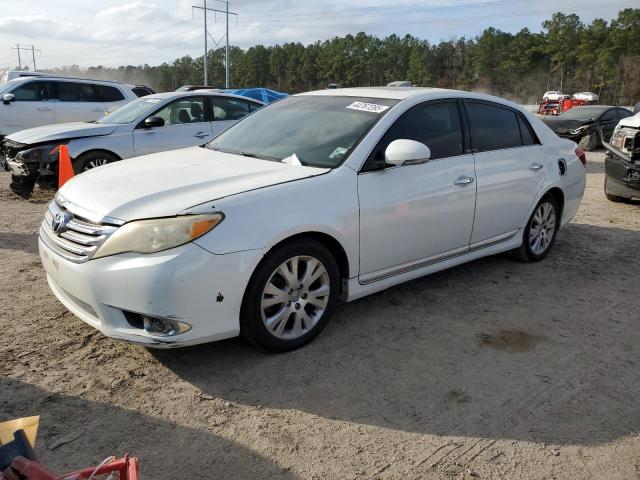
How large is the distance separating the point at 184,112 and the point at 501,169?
5371mm

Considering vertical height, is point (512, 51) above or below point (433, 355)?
above

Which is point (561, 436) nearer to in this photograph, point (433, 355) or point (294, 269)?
point (433, 355)

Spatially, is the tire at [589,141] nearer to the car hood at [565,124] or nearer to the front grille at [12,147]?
the car hood at [565,124]

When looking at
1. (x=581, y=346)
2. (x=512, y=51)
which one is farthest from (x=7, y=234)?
(x=512, y=51)

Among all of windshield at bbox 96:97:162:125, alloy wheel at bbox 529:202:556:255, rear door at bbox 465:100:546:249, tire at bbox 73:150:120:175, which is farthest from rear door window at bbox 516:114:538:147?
tire at bbox 73:150:120:175

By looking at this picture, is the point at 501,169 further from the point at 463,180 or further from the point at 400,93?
the point at 400,93

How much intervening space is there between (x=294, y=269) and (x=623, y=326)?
2.51 m

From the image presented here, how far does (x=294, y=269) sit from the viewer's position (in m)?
3.52

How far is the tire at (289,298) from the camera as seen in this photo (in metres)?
3.36

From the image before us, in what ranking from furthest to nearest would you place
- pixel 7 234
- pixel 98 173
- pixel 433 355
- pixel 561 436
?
pixel 7 234, pixel 98 173, pixel 433 355, pixel 561 436

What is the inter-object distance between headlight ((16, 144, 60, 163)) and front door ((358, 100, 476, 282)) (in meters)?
5.43

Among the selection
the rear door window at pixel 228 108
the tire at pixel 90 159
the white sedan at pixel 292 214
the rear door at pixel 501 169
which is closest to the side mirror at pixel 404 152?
the white sedan at pixel 292 214

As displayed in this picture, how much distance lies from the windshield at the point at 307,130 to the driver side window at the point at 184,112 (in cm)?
393

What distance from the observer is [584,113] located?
55.4ft
